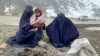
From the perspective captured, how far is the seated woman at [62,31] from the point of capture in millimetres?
5820

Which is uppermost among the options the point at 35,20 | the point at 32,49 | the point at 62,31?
the point at 35,20

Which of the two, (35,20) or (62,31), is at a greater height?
(35,20)

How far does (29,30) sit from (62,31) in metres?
0.64

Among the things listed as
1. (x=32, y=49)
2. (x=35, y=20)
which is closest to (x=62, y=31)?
(x=35, y=20)

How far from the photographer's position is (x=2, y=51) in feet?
17.7

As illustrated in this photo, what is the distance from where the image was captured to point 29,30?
576 cm

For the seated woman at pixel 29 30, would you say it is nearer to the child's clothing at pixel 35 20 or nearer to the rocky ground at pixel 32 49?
the child's clothing at pixel 35 20

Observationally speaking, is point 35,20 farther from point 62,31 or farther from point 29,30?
point 62,31

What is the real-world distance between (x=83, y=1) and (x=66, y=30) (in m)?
6.53

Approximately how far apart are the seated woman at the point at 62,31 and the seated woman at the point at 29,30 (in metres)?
0.25

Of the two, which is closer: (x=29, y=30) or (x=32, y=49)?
(x=32, y=49)

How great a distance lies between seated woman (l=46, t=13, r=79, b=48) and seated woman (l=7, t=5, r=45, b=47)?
0.25 m

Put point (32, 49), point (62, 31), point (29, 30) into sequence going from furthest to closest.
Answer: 1. point (62, 31)
2. point (29, 30)
3. point (32, 49)

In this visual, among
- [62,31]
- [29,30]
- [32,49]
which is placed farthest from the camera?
[62,31]
